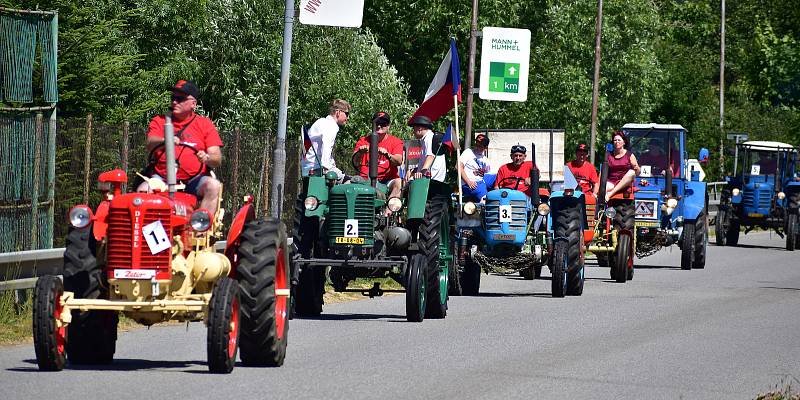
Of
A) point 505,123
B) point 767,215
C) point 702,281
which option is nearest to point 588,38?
point 505,123

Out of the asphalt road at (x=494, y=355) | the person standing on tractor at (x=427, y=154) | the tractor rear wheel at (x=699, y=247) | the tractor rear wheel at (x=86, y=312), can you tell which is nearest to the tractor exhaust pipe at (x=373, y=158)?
the person standing on tractor at (x=427, y=154)

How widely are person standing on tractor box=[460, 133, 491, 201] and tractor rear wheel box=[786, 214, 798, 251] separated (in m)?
16.2

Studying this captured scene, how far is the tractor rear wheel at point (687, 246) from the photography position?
27.8 m

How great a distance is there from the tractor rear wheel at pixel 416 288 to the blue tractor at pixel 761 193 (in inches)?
863

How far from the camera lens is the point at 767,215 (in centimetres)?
3781

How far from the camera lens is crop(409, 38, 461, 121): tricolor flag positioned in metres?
21.5

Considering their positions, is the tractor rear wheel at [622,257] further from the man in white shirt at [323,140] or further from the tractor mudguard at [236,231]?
the tractor mudguard at [236,231]

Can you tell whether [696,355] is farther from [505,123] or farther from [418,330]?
[505,123]

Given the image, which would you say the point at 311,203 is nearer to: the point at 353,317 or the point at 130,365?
the point at 353,317

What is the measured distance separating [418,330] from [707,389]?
173 inches

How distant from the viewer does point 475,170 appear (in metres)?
21.3

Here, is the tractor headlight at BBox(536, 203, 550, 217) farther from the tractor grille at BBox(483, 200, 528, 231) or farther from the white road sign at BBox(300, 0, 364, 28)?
the white road sign at BBox(300, 0, 364, 28)

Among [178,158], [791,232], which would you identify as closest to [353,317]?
[178,158]

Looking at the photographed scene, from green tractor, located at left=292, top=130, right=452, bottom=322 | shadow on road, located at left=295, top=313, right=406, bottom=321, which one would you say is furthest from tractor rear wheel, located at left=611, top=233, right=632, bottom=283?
shadow on road, located at left=295, top=313, right=406, bottom=321
